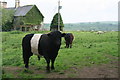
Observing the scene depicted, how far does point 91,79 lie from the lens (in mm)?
7598

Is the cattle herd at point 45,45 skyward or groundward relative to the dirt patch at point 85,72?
skyward

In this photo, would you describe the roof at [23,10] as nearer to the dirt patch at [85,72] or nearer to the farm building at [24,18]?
the farm building at [24,18]

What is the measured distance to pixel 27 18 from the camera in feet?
179

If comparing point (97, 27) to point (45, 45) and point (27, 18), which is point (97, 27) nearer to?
point (27, 18)

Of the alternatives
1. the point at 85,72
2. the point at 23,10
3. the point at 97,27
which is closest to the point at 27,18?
the point at 23,10

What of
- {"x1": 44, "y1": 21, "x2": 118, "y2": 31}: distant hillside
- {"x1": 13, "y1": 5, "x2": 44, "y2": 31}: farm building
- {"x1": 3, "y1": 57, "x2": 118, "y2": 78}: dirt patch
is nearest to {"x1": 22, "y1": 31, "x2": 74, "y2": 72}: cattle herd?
Result: {"x1": 3, "y1": 57, "x2": 118, "y2": 78}: dirt patch

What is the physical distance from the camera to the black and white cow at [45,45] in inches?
335

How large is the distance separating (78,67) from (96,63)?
4.49ft

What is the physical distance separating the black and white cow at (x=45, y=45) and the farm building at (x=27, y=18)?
4438 cm

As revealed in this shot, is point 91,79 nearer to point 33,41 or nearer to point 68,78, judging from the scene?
point 68,78

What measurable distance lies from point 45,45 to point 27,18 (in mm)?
47027

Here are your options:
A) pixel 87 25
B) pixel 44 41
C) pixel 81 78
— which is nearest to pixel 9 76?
pixel 44 41

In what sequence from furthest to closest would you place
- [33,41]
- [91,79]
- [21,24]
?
[21,24] → [33,41] → [91,79]

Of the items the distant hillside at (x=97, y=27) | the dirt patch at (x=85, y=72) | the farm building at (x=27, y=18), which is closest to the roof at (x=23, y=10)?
the farm building at (x=27, y=18)
